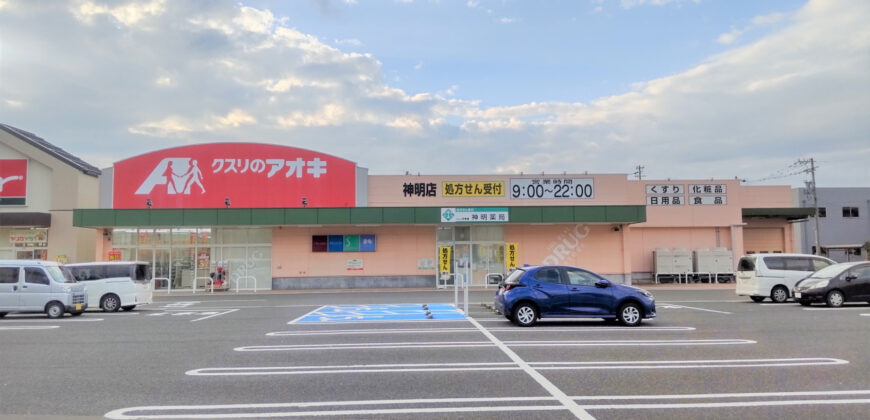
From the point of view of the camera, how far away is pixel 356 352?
33.0 feet

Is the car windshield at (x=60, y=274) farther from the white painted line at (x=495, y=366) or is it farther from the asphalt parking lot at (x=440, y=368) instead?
the white painted line at (x=495, y=366)

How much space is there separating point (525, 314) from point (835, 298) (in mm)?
10543

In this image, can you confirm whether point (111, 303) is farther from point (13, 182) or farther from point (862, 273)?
point (862, 273)

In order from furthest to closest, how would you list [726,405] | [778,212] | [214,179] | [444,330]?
[778,212]
[214,179]
[444,330]
[726,405]

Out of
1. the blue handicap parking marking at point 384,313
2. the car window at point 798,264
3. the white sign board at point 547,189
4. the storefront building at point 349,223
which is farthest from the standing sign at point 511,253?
the car window at point 798,264

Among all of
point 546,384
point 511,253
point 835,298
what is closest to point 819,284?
point 835,298

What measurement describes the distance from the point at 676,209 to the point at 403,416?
30.9 m

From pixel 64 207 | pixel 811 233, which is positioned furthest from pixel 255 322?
pixel 811 233

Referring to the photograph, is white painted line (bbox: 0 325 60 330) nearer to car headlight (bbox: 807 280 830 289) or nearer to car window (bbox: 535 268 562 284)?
car window (bbox: 535 268 562 284)

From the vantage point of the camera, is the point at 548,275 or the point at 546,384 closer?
the point at 546,384

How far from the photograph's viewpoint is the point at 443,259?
1192 inches

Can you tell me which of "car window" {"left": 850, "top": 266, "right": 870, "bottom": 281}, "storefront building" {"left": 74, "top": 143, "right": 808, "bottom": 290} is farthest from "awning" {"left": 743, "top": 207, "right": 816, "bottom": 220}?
"car window" {"left": 850, "top": 266, "right": 870, "bottom": 281}

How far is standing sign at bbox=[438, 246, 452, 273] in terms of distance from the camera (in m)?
30.2

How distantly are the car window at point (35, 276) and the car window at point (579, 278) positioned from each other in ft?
46.6
